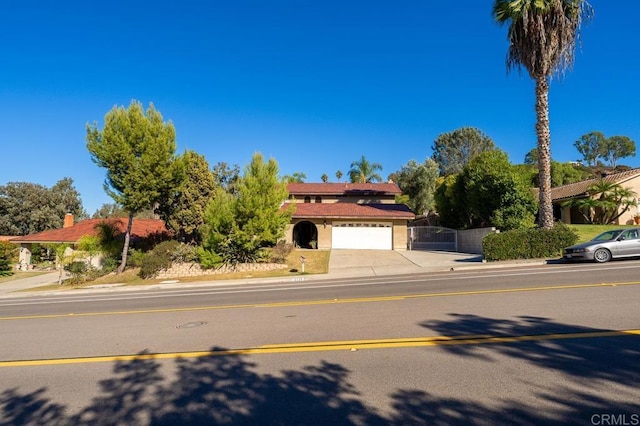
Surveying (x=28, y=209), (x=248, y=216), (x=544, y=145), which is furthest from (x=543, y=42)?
(x=28, y=209)

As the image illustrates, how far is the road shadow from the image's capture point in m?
3.52

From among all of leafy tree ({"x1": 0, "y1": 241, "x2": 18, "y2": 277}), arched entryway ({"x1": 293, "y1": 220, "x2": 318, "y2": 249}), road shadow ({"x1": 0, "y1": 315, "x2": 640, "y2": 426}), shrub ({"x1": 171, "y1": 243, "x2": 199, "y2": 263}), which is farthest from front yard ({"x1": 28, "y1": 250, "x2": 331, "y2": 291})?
road shadow ({"x1": 0, "y1": 315, "x2": 640, "y2": 426})

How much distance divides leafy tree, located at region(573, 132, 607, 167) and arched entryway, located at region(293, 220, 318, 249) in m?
73.8

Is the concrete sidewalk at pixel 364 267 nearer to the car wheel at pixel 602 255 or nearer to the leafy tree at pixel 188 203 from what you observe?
the car wheel at pixel 602 255

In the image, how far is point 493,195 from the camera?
25547 mm

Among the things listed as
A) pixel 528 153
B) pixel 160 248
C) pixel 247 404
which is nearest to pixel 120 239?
pixel 160 248

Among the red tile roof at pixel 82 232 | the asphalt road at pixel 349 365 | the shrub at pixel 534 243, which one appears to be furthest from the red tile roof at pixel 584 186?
the red tile roof at pixel 82 232

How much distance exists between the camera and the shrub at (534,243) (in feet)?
61.8

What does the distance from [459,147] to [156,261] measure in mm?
50849

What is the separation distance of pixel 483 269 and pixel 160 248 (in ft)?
61.7

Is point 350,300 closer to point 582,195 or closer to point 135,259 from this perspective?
point 135,259

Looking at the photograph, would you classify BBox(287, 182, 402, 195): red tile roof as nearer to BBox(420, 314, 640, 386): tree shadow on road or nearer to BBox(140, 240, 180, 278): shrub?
BBox(140, 240, 180, 278): shrub

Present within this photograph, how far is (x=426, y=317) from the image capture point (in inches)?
289

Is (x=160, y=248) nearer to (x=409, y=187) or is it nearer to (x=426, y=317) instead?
(x=426, y=317)
